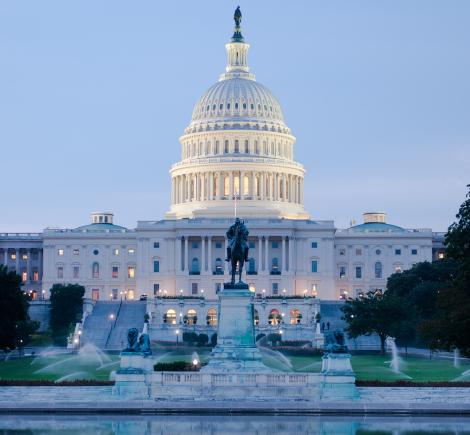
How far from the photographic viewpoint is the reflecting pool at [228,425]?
173ft

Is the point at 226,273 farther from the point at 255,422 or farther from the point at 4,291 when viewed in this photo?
the point at 255,422

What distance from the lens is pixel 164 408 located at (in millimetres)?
61688

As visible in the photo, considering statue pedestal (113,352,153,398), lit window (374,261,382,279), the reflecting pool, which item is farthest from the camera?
lit window (374,261,382,279)

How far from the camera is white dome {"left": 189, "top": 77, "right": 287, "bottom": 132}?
627 feet

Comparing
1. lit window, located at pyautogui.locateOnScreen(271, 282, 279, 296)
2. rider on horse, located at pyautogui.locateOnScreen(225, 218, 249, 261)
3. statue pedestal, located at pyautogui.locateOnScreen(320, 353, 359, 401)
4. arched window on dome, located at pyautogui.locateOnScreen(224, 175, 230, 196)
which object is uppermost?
arched window on dome, located at pyautogui.locateOnScreen(224, 175, 230, 196)

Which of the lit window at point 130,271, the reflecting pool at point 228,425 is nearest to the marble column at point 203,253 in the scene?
the lit window at point 130,271

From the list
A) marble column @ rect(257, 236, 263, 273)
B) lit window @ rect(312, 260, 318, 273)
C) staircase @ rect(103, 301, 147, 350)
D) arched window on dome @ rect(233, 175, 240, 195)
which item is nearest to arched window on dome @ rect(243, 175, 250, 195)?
arched window on dome @ rect(233, 175, 240, 195)

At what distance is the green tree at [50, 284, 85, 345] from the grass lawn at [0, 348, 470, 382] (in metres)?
33.0

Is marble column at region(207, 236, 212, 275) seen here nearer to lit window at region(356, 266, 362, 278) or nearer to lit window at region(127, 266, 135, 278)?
lit window at region(127, 266, 135, 278)

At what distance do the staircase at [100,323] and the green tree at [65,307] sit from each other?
1.92 metres

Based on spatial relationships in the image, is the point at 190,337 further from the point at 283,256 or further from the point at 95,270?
the point at 95,270

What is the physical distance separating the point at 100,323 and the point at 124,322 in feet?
8.68

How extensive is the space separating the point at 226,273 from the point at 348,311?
50.2 metres

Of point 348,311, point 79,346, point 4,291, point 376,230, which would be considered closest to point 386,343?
point 348,311
